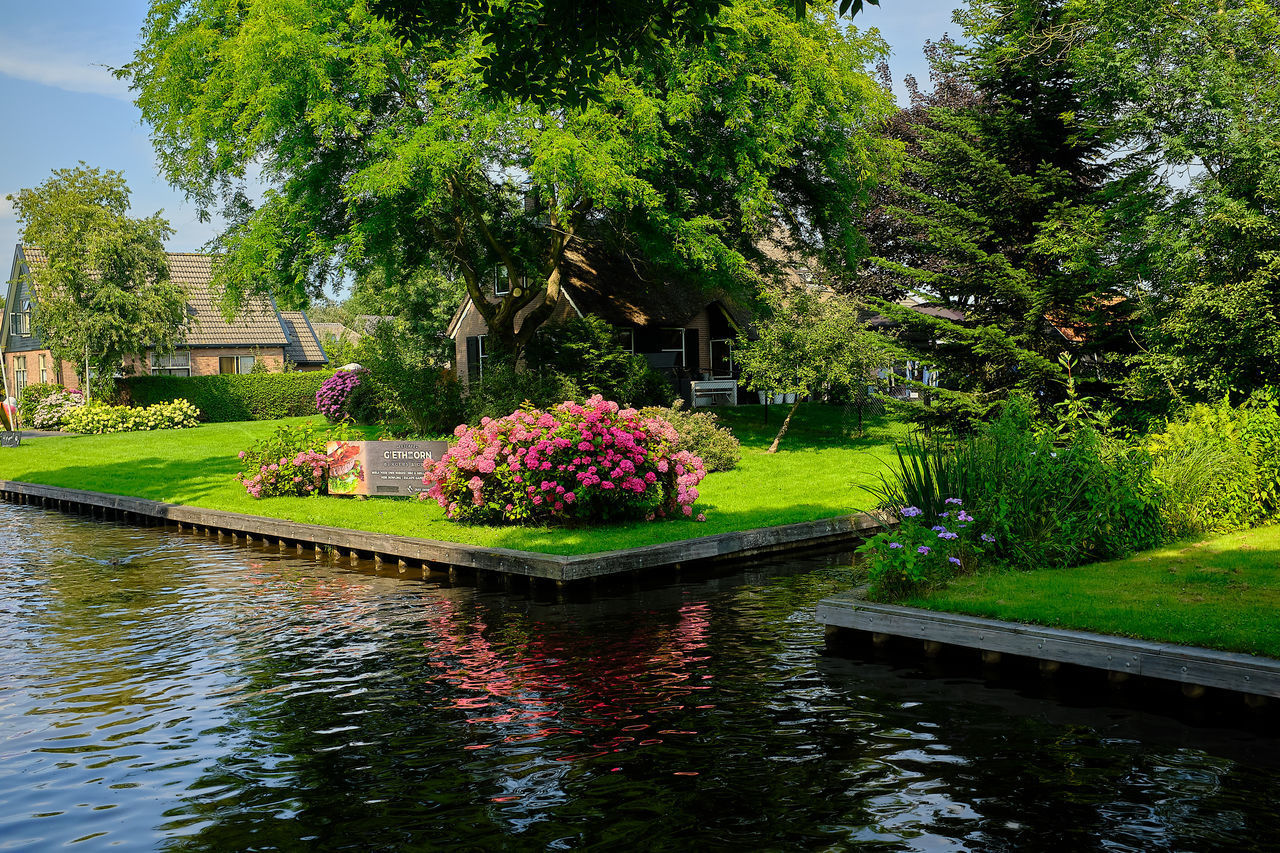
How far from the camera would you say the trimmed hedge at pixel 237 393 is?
1740 inches

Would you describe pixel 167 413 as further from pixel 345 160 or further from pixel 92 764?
pixel 92 764

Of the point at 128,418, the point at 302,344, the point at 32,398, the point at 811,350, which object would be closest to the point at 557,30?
the point at 811,350

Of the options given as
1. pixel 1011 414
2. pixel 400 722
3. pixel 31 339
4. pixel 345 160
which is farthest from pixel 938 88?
pixel 31 339

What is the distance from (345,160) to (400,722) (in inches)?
828

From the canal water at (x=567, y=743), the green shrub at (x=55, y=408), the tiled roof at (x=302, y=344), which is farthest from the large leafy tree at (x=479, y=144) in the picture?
the tiled roof at (x=302, y=344)

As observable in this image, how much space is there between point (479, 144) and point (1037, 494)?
50.6 feet

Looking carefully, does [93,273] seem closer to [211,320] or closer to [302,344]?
[211,320]

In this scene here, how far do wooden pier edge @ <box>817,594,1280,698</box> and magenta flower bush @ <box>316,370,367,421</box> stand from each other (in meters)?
32.8

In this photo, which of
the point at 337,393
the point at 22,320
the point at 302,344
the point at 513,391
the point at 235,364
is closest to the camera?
the point at 513,391

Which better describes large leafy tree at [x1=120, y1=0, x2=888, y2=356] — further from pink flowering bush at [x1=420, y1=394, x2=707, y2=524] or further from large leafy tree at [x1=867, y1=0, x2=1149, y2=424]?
pink flowering bush at [x1=420, y1=394, x2=707, y2=524]

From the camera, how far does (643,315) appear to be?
36.8 m

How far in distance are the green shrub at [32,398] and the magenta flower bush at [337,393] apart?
556 inches

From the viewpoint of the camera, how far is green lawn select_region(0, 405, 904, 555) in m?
15.4

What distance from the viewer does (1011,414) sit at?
1306cm
